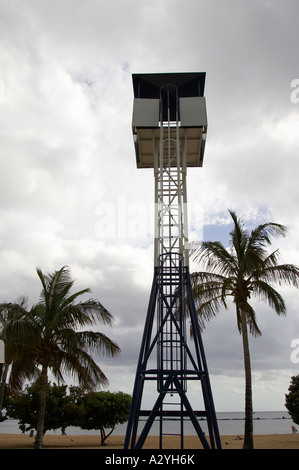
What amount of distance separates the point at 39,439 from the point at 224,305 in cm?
992

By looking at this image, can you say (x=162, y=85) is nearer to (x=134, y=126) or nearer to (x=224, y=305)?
(x=134, y=126)

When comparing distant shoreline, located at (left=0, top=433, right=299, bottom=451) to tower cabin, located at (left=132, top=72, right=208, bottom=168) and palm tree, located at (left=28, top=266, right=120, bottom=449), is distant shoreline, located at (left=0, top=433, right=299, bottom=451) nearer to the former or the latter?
palm tree, located at (left=28, top=266, right=120, bottom=449)

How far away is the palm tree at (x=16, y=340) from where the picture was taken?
1695 cm

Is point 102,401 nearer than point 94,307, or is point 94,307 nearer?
point 94,307

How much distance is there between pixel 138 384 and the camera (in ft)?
40.8

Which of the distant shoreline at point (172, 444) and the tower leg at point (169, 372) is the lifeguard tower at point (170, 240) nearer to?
the tower leg at point (169, 372)

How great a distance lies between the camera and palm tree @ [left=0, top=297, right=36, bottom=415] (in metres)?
17.0

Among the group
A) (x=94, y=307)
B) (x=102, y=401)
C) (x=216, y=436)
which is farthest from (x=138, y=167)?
(x=102, y=401)

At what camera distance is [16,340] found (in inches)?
690

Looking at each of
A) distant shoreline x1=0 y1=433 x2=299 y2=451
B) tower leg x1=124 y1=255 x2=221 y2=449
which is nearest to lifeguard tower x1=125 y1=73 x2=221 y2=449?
tower leg x1=124 y1=255 x2=221 y2=449

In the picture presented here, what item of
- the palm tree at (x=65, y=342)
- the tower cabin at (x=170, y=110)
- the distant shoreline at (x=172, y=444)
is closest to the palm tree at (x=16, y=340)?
the palm tree at (x=65, y=342)

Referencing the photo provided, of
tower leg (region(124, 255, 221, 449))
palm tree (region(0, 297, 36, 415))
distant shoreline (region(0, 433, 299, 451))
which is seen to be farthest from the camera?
distant shoreline (region(0, 433, 299, 451))

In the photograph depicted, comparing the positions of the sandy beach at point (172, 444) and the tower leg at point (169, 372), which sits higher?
the tower leg at point (169, 372)

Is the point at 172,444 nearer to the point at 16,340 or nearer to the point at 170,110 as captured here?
the point at 16,340
